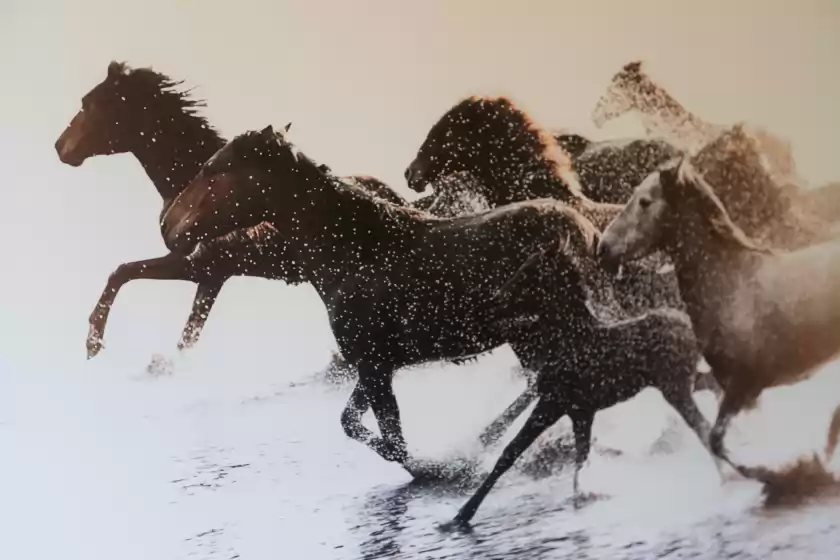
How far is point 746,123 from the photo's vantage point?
1392 mm

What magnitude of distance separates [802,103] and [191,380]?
1162 mm

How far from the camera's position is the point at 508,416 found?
1.26m

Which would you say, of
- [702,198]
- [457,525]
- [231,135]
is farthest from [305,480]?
[702,198]

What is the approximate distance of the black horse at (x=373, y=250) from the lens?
49.9 inches

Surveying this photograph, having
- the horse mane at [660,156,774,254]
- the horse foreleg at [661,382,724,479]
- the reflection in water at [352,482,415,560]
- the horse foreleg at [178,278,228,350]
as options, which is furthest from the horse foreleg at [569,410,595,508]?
the horse foreleg at [178,278,228,350]

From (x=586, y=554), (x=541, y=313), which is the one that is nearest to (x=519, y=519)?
(x=586, y=554)

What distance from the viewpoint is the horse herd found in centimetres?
127

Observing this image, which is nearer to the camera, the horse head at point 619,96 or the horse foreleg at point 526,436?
the horse foreleg at point 526,436

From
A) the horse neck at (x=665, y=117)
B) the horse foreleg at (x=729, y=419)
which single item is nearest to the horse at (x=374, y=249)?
the horse neck at (x=665, y=117)

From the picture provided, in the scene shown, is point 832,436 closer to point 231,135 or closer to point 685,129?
point 685,129

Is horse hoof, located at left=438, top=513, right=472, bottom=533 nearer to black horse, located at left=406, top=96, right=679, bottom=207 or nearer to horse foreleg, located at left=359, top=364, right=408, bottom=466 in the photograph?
horse foreleg, located at left=359, top=364, right=408, bottom=466

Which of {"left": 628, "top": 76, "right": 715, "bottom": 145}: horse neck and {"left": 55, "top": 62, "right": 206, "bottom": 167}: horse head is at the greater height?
{"left": 55, "top": 62, "right": 206, "bottom": 167}: horse head

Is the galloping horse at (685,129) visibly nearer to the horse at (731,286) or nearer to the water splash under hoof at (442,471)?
the horse at (731,286)

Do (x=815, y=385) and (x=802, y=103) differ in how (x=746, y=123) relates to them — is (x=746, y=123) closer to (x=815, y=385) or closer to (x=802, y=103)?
(x=802, y=103)
